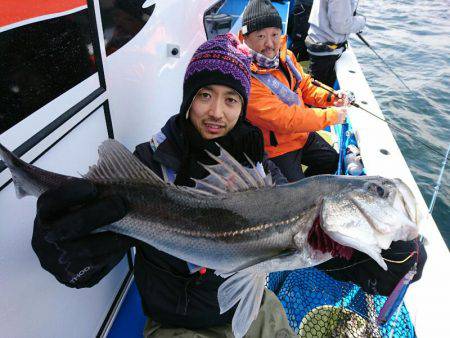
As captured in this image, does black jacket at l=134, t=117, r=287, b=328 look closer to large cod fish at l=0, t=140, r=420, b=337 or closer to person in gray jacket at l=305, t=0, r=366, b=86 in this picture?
large cod fish at l=0, t=140, r=420, b=337

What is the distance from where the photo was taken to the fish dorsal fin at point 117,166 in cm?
159

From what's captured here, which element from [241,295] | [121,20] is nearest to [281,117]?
[121,20]

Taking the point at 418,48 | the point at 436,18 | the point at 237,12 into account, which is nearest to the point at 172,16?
the point at 237,12

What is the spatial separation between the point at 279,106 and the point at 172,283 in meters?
2.42

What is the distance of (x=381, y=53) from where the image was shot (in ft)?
38.8

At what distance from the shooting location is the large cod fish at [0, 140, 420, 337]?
62.7 inches

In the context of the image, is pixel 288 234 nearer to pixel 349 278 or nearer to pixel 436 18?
pixel 349 278

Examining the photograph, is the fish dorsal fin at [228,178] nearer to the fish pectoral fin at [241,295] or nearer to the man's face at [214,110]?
the fish pectoral fin at [241,295]

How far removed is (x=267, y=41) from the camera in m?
4.04

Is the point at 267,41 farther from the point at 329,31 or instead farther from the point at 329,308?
the point at 329,31

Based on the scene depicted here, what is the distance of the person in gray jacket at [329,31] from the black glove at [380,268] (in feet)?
18.4

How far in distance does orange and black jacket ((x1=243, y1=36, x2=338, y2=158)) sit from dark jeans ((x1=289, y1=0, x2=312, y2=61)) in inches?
230

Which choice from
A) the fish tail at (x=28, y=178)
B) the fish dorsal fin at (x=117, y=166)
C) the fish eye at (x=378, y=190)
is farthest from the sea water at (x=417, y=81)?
the fish tail at (x=28, y=178)

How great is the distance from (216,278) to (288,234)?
27.0 inches
